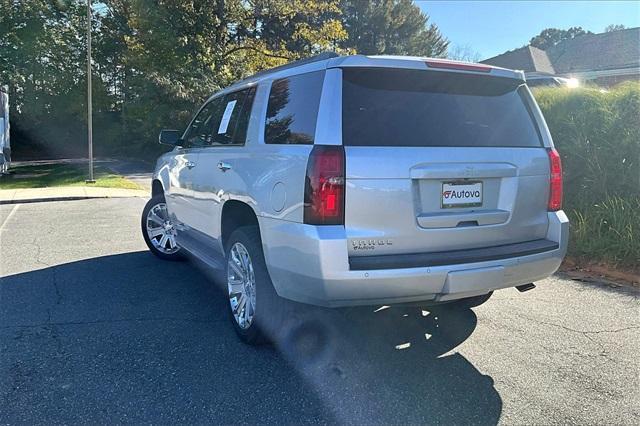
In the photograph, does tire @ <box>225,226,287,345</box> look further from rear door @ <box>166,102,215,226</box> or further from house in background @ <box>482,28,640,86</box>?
house in background @ <box>482,28,640,86</box>

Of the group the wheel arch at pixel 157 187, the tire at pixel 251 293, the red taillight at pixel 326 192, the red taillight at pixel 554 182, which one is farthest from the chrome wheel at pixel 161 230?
the red taillight at pixel 554 182

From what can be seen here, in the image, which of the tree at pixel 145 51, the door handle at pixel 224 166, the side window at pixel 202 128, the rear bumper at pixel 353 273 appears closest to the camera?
the rear bumper at pixel 353 273

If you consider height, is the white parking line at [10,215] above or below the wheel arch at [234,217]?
below

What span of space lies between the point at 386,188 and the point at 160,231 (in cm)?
411

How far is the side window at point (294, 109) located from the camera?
3277 mm

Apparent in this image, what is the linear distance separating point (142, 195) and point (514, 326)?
11.3m

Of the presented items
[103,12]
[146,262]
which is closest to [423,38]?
[103,12]

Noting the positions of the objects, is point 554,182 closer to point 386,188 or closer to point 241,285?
point 386,188

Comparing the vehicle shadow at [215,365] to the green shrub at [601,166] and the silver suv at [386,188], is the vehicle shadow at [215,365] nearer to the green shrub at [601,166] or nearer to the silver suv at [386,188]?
the silver suv at [386,188]

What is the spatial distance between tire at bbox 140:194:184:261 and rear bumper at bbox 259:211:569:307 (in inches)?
125

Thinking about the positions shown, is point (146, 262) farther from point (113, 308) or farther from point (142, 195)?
point (142, 195)

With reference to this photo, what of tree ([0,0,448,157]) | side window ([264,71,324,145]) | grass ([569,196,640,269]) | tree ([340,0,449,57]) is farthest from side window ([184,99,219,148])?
tree ([340,0,449,57])

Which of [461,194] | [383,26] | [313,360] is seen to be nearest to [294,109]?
[461,194]

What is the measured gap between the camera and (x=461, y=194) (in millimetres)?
3266
